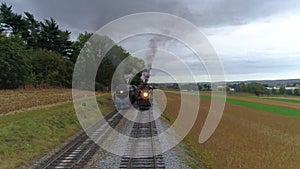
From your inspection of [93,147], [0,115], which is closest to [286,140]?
[93,147]

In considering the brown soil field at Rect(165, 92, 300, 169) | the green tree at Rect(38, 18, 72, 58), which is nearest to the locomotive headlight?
the brown soil field at Rect(165, 92, 300, 169)

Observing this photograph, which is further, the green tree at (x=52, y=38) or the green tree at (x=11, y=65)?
the green tree at (x=52, y=38)

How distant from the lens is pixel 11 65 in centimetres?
5088

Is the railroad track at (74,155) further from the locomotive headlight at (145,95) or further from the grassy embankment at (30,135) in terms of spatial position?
the locomotive headlight at (145,95)

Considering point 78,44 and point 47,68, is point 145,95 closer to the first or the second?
point 47,68

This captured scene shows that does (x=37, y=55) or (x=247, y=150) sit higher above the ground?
(x=37, y=55)

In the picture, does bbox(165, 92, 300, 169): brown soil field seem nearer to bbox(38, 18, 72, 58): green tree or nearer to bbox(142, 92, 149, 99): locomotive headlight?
bbox(142, 92, 149, 99): locomotive headlight

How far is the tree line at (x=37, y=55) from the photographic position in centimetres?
5169

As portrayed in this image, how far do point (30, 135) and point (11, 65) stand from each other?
36293 millimetres

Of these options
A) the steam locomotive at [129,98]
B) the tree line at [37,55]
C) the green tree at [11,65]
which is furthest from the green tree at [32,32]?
the steam locomotive at [129,98]

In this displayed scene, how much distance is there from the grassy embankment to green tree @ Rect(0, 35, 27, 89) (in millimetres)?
26944

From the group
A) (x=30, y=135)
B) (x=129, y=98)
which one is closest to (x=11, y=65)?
(x=129, y=98)

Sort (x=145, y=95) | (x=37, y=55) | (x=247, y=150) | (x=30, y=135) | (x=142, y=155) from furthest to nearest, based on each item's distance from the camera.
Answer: (x=37, y=55)
(x=145, y=95)
(x=30, y=135)
(x=247, y=150)
(x=142, y=155)

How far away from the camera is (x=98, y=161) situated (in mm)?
13258
